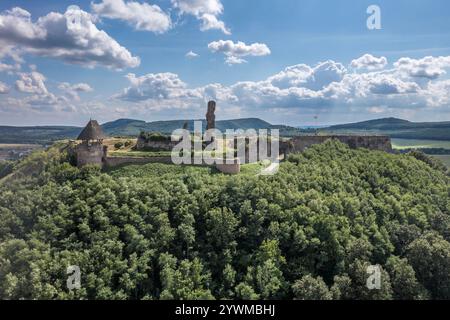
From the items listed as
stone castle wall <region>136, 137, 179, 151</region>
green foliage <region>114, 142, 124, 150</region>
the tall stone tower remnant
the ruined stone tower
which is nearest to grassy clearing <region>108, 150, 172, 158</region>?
stone castle wall <region>136, 137, 179, 151</region>

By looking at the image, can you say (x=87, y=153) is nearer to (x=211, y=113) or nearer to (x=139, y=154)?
(x=139, y=154)

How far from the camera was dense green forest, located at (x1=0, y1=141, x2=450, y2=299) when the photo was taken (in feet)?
134

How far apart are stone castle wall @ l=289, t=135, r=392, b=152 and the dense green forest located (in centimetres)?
1885

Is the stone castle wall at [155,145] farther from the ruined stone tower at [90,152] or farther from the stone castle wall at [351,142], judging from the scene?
the stone castle wall at [351,142]

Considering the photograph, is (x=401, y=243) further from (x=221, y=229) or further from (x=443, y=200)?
(x=221, y=229)

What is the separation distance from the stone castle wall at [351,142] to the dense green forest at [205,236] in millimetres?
18850

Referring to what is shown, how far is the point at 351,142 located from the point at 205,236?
157ft

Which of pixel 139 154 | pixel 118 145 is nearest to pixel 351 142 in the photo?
pixel 139 154

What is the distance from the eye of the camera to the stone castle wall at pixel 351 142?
78.7 meters

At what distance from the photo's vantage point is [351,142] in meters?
83.9

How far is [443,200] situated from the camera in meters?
67.2

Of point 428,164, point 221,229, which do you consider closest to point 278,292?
point 221,229

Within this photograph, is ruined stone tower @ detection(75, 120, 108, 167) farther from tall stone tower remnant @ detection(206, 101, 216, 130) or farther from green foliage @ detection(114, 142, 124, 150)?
tall stone tower remnant @ detection(206, 101, 216, 130)

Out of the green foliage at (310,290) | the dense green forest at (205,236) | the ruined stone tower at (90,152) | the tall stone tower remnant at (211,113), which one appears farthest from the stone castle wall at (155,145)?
the green foliage at (310,290)
